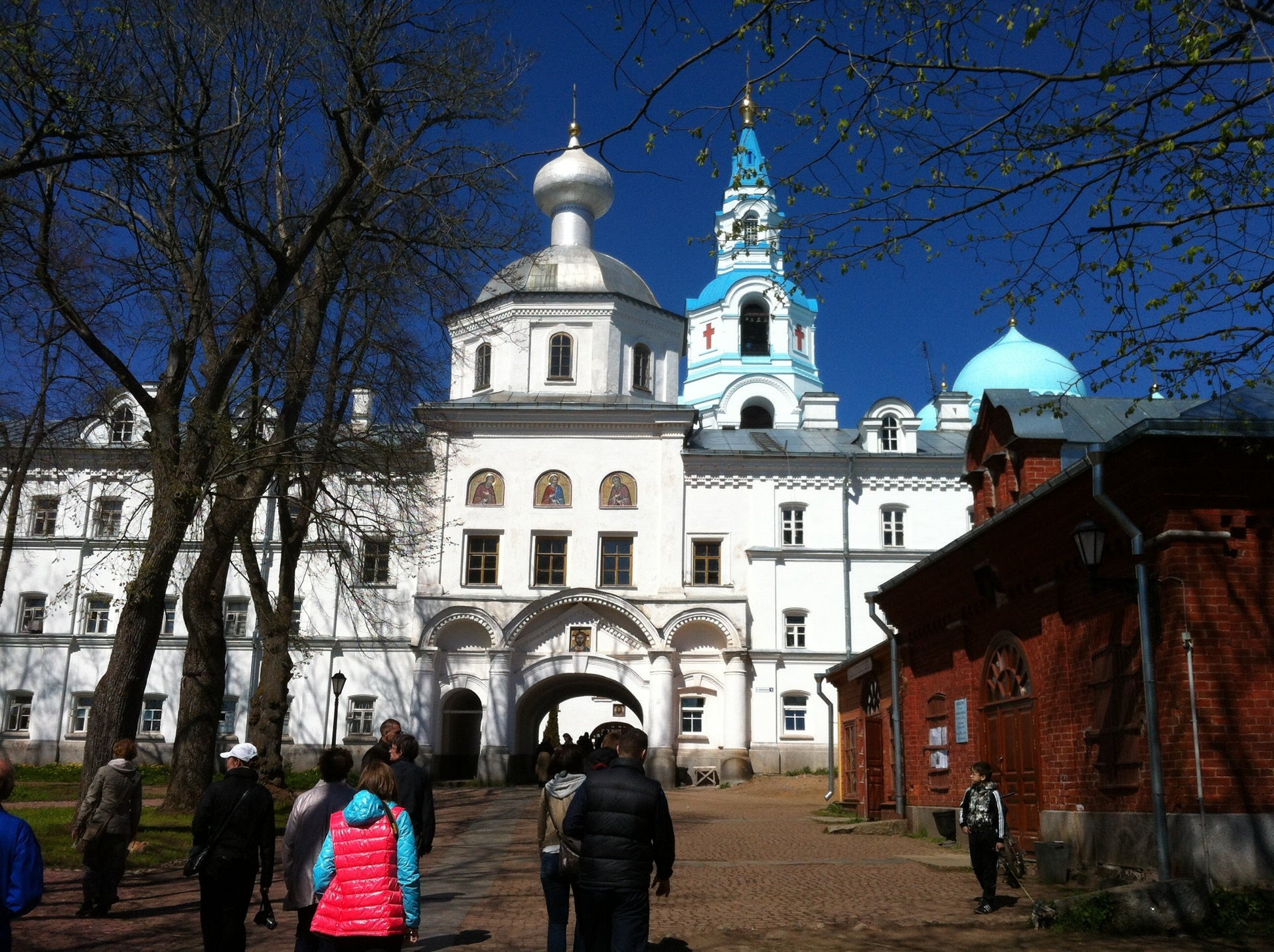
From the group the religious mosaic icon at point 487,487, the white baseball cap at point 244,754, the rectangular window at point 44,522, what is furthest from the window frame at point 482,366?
the white baseball cap at point 244,754

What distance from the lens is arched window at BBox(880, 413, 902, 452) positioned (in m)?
39.3

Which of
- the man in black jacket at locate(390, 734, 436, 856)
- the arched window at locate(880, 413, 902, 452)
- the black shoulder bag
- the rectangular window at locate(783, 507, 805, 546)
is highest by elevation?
the arched window at locate(880, 413, 902, 452)

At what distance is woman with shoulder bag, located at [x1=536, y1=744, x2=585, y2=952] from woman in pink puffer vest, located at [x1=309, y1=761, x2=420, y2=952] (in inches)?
65.9

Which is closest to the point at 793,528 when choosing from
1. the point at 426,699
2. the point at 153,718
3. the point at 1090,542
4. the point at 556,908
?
the point at 426,699

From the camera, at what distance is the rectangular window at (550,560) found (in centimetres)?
3684

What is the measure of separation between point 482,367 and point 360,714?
1147 cm

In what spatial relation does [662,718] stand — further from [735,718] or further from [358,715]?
[358,715]

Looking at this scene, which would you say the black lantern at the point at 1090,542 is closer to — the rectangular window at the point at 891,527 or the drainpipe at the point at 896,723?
the drainpipe at the point at 896,723

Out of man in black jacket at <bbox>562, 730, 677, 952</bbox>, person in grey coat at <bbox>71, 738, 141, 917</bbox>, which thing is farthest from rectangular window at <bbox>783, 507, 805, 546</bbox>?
man in black jacket at <bbox>562, 730, 677, 952</bbox>

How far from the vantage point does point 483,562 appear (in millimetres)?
36875

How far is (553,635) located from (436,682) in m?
3.60

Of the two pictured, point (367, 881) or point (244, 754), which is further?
point (244, 754)

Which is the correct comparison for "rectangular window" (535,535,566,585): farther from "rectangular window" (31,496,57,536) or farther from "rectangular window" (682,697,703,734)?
"rectangular window" (31,496,57,536)

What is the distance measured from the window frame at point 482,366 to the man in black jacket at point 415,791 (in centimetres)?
3069
